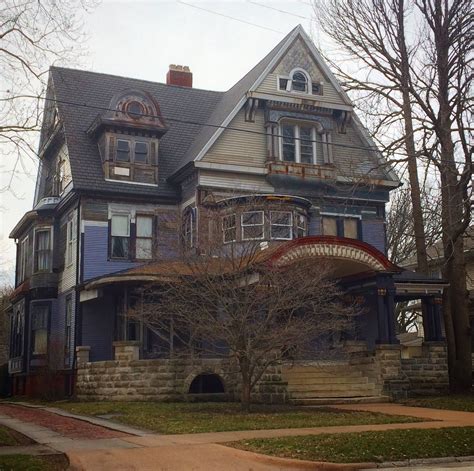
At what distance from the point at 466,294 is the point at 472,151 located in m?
5.16

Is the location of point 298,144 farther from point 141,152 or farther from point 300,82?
point 141,152

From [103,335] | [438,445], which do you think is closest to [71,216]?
[103,335]

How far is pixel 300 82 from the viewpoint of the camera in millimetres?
28453

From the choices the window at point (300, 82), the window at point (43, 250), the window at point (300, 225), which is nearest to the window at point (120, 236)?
the window at point (43, 250)

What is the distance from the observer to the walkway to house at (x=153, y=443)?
32.5ft

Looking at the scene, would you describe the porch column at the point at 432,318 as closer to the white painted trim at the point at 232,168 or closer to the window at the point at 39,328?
the white painted trim at the point at 232,168

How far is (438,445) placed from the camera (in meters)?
11.4

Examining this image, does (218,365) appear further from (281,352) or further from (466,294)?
(466,294)

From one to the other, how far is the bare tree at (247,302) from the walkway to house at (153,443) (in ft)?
10.8

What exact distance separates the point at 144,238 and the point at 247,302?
10.5 m

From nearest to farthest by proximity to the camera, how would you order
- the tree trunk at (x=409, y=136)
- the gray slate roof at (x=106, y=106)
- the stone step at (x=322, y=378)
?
1. the stone step at (x=322, y=378)
2. the tree trunk at (x=409, y=136)
3. the gray slate roof at (x=106, y=106)

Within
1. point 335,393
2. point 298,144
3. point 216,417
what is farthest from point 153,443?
point 298,144

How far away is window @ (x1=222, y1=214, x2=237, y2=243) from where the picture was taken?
19.7 metres

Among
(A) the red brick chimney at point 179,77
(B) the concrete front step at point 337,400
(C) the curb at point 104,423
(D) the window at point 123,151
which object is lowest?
(C) the curb at point 104,423
